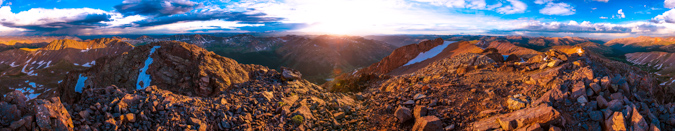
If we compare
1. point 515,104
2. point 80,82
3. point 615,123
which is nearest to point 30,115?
point 515,104

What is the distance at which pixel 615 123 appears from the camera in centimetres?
775

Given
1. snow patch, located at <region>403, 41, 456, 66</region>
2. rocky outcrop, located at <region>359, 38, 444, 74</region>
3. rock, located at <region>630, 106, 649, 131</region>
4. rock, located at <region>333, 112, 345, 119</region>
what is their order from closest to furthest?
rock, located at <region>630, 106, 649, 131</region> < rock, located at <region>333, 112, 345, 119</region> < rocky outcrop, located at <region>359, 38, 444, 74</region> < snow patch, located at <region>403, 41, 456, 66</region>

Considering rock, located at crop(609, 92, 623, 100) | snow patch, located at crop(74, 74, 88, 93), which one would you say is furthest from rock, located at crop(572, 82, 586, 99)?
snow patch, located at crop(74, 74, 88, 93)

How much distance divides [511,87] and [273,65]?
166598 millimetres

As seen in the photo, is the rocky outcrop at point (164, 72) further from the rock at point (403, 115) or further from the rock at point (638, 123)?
the rock at point (638, 123)

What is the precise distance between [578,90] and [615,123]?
2278 mm

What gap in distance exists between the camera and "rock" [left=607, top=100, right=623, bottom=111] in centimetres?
838

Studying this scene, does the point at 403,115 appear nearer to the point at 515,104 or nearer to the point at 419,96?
the point at 419,96

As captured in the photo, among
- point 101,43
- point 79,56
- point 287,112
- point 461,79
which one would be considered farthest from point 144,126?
point 101,43

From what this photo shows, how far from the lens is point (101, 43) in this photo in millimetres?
190875

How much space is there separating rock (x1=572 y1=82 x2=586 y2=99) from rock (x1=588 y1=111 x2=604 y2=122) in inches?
47.0

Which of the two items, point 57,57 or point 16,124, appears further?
point 57,57

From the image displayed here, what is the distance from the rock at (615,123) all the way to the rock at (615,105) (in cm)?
71

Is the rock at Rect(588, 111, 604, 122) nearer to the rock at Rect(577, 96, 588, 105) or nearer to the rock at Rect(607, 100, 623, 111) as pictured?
the rock at Rect(607, 100, 623, 111)
